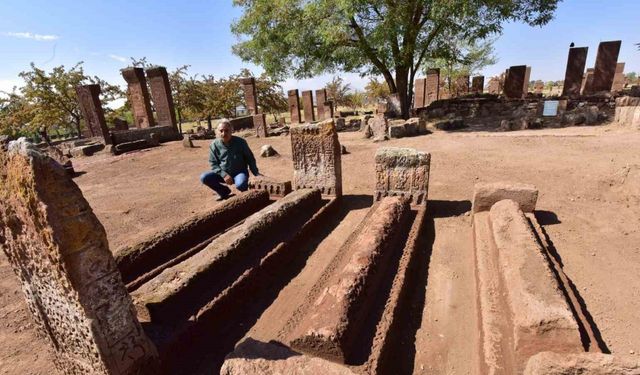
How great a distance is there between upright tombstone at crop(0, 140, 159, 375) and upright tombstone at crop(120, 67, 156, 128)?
48.3 ft

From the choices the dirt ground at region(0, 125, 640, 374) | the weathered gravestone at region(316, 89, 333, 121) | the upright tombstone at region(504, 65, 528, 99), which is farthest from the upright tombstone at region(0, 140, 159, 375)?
the upright tombstone at region(504, 65, 528, 99)

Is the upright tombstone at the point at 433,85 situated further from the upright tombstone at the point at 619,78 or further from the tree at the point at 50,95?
the tree at the point at 50,95

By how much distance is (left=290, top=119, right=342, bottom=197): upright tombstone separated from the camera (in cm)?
474

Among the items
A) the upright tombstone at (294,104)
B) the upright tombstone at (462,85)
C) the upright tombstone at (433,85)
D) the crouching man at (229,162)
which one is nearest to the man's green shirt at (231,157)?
the crouching man at (229,162)

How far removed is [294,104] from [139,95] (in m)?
9.35

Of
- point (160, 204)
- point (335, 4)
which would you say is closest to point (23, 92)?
point (335, 4)

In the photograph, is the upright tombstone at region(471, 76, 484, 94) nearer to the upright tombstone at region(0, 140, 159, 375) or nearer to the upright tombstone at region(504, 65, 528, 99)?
the upright tombstone at region(504, 65, 528, 99)

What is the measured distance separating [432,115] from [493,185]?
13.1m

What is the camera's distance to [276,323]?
264 centimetres

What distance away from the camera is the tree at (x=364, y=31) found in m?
11.6

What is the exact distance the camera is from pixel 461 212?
4.54m

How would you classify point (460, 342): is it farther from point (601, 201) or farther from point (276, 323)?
point (601, 201)

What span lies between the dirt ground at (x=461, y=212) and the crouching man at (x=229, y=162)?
0.78 m

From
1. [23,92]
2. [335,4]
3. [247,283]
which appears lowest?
[247,283]
